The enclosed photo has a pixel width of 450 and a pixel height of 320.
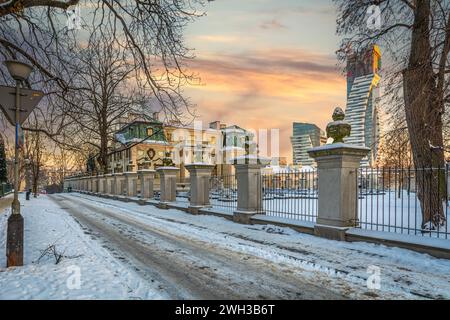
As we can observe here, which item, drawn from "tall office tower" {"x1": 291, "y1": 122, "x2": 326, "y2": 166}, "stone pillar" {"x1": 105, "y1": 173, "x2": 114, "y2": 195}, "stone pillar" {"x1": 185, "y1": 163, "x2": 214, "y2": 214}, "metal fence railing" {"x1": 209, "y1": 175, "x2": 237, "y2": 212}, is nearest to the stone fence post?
"stone pillar" {"x1": 105, "y1": 173, "x2": 114, "y2": 195}

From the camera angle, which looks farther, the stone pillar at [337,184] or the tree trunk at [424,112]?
the tree trunk at [424,112]

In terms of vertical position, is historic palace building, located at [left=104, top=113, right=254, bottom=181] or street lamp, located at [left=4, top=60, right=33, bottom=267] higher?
historic palace building, located at [left=104, top=113, right=254, bottom=181]

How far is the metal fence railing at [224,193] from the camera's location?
14.1 metres

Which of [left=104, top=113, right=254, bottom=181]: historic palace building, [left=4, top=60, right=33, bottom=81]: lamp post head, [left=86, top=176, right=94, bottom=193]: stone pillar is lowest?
[left=86, top=176, right=94, bottom=193]: stone pillar

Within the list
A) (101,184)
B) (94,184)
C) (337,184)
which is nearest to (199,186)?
(337,184)

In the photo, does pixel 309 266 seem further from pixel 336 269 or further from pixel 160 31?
pixel 160 31

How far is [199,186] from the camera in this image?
49.7 feet

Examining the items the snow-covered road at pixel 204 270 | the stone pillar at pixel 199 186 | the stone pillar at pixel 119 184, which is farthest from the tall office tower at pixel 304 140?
the snow-covered road at pixel 204 270

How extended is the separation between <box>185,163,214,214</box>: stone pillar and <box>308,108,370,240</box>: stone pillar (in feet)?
23.4

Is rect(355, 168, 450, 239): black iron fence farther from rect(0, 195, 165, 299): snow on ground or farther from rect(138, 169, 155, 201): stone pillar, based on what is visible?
rect(138, 169, 155, 201): stone pillar

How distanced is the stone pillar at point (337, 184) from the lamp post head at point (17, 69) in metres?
6.84

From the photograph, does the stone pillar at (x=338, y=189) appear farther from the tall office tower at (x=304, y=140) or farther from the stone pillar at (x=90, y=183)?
the tall office tower at (x=304, y=140)

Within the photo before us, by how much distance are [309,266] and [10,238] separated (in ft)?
17.7

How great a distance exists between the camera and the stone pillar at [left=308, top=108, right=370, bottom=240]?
8281mm
